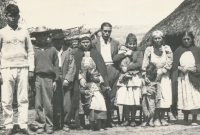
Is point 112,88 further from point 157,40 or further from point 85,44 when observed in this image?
point 157,40

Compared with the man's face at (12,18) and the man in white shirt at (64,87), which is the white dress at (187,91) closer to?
the man in white shirt at (64,87)

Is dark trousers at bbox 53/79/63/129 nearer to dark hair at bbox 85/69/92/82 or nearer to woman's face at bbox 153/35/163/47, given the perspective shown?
dark hair at bbox 85/69/92/82

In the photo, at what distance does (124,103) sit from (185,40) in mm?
1933

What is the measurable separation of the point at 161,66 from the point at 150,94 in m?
0.64

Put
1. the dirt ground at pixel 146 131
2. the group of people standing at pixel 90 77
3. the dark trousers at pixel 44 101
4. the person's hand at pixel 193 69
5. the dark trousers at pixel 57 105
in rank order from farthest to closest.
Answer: the person's hand at pixel 193 69 → the dark trousers at pixel 57 105 → the dark trousers at pixel 44 101 → the dirt ground at pixel 146 131 → the group of people standing at pixel 90 77

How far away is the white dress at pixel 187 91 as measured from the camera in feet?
23.6

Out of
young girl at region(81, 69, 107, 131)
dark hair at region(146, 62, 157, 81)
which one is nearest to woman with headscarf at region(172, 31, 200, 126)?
dark hair at region(146, 62, 157, 81)

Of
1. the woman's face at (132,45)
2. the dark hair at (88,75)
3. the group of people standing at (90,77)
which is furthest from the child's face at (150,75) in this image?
the dark hair at (88,75)

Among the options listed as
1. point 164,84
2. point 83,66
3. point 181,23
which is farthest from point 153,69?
point 181,23

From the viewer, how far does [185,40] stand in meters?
7.39

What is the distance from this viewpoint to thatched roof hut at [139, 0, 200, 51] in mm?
10352

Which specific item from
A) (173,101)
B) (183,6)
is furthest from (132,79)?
(183,6)

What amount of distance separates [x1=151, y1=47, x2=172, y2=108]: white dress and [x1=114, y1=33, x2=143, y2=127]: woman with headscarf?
34 cm

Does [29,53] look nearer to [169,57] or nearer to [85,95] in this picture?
[85,95]
